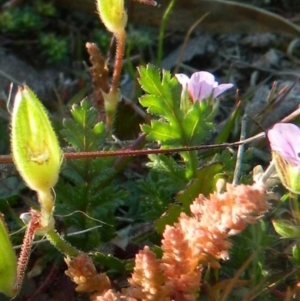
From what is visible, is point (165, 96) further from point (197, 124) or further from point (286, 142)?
point (286, 142)

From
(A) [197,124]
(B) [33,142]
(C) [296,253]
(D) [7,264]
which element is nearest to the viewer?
(B) [33,142]

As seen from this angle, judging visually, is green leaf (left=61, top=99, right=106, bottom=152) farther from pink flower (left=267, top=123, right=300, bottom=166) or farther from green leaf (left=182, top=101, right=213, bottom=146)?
pink flower (left=267, top=123, right=300, bottom=166)

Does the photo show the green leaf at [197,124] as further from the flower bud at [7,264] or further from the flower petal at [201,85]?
the flower bud at [7,264]

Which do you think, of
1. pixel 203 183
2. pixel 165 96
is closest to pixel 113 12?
pixel 165 96

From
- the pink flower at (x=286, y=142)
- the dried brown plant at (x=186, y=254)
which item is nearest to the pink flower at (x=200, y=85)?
the pink flower at (x=286, y=142)

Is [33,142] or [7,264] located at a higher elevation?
[33,142]

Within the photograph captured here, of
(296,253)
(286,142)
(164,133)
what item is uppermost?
(286,142)
